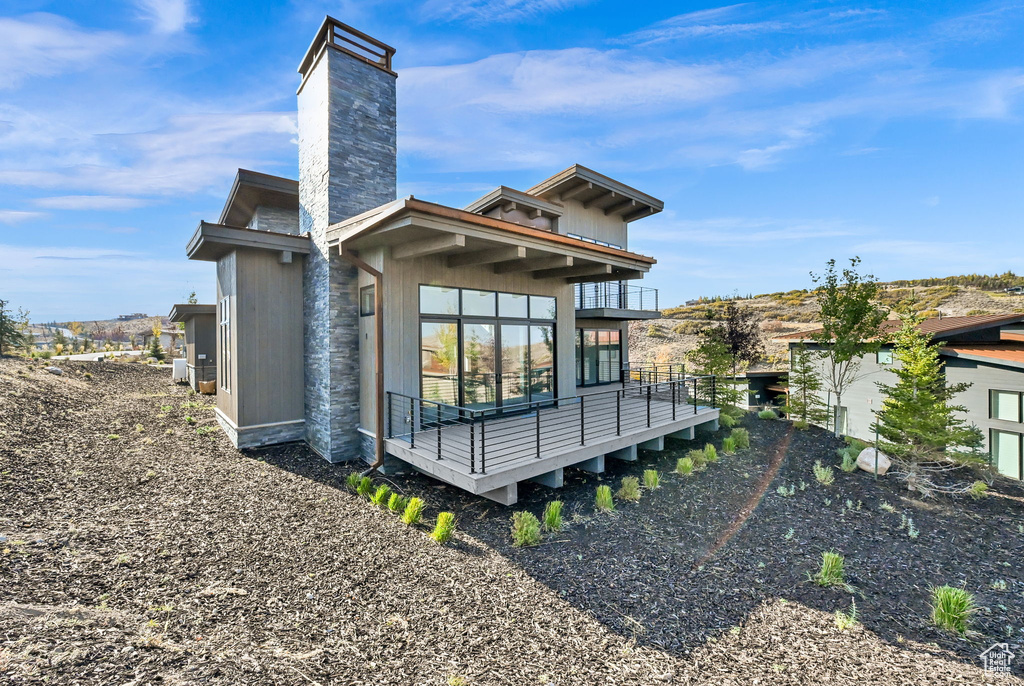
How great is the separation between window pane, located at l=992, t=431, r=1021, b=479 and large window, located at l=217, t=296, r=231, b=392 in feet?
54.9

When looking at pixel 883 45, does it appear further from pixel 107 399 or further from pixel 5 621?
pixel 107 399

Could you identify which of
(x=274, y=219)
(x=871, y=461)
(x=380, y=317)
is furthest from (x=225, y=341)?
(x=871, y=461)

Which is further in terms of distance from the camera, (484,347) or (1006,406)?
(1006,406)

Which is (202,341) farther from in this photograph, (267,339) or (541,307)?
(541,307)

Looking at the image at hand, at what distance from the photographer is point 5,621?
9.02 ft

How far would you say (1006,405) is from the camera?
355 inches

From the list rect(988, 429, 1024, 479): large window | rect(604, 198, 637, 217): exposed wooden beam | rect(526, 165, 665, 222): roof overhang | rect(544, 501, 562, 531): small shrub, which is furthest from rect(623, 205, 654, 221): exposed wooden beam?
rect(544, 501, 562, 531): small shrub

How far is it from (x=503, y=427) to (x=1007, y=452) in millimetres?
11670

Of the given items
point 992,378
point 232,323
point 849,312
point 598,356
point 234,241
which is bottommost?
point 992,378

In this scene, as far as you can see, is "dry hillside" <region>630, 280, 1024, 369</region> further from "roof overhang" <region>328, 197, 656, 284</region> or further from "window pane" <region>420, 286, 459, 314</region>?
"window pane" <region>420, 286, 459, 314</region>

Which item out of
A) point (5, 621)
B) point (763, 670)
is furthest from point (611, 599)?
point (5, 621)

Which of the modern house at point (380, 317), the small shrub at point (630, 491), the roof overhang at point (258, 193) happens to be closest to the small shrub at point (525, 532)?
the modern house at point (380, 317)

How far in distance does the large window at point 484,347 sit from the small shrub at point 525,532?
3.04m

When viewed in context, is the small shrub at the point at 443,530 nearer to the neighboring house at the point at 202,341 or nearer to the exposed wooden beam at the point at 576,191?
the exposed wooden beam at the point at 576,191
